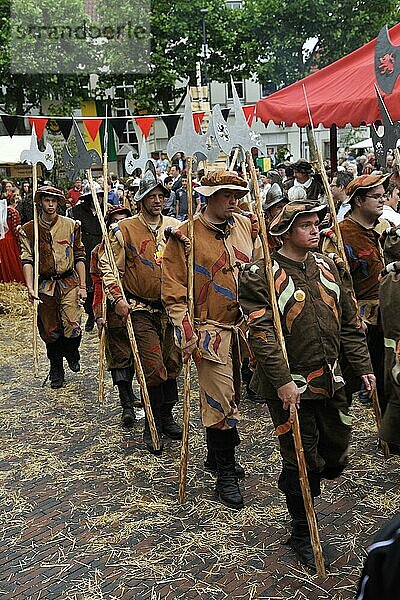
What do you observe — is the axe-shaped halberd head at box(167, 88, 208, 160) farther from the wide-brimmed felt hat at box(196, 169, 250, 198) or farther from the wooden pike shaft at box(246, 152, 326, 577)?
the wooden pike shaft at box(246, 152, 326, 577)

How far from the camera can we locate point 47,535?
14.9ft

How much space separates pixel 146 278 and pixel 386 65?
2.42 metres

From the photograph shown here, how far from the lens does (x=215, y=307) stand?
4723 mm

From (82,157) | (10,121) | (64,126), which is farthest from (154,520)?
(10,121)

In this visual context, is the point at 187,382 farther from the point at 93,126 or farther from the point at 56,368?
the point at 93,126

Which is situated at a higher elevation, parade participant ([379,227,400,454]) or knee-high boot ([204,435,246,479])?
parade participant ([379,227,400,454])

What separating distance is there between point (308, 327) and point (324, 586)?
4.47ft

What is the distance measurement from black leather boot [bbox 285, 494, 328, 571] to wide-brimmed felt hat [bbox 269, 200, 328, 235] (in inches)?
58.2

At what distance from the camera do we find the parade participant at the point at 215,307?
4.65 m

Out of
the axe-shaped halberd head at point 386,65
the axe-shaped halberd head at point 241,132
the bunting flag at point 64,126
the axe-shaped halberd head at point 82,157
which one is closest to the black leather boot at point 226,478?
the axe-shaped halberd head at point 241,132

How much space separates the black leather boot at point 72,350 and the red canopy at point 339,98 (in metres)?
4.06

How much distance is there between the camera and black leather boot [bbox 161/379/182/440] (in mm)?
6039

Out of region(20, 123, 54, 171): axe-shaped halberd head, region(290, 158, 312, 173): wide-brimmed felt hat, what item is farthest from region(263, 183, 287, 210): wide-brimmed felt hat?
region(20, 123, 54, 171): axe-shaped halberd head

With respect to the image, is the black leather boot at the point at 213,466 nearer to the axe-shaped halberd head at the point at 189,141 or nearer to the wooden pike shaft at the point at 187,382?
the wooden pike shaft at the point at 187,382
